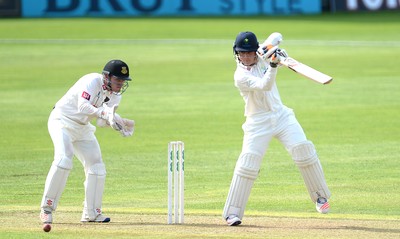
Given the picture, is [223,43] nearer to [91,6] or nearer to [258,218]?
[91,6]

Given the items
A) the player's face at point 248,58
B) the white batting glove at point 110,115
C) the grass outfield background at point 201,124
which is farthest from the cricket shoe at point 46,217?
the player's face at point 248,58

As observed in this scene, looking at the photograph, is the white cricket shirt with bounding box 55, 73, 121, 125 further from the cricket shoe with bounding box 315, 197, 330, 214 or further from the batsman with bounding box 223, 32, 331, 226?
the cricket shoe with bounding box 315, 197, 330, 214

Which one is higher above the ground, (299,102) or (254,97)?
(254,97)

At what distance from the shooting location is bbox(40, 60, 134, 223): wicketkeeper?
1109cm

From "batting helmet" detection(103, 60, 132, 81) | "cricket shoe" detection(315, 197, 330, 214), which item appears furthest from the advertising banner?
"batting helmet" detection(103, 60, 132, 81)

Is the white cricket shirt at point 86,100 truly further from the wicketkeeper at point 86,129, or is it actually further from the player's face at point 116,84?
the player's face at point 116,84

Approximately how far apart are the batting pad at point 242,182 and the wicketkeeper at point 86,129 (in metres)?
1.21

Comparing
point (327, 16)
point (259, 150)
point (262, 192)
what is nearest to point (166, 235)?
point (259, 150)

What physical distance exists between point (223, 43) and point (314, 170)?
22.4 metres

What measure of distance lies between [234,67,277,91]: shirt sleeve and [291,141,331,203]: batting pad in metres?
0.79

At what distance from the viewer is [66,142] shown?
11297mm

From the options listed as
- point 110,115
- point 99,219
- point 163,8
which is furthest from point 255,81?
point 163,8

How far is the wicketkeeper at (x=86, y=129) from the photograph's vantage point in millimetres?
11094

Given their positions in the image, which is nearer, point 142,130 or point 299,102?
point 142,130
